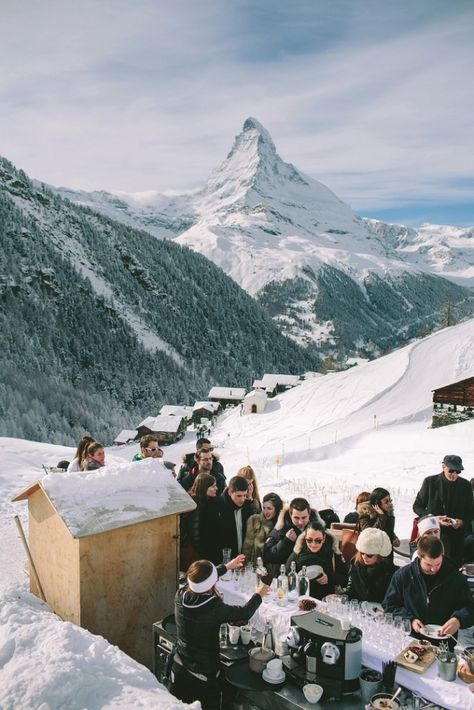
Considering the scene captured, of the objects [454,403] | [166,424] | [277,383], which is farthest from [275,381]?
[454,403]

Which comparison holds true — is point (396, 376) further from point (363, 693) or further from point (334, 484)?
point (363, 693)

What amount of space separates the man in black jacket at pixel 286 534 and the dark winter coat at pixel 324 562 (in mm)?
234

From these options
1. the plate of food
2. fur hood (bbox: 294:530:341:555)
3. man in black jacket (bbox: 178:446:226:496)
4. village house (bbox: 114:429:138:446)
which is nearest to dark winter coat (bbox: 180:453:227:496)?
man in black jacket (bbox: 178:446:226:496)

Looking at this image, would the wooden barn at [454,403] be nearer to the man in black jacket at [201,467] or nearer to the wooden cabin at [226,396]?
the man in black jacket at [201,467]

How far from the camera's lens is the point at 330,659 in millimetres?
4676

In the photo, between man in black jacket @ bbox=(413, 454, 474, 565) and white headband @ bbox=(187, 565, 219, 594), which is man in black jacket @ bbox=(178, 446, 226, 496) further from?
white headband @ bbox=(187, 565, 219, 594)

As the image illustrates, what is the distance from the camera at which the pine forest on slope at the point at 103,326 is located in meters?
91.5

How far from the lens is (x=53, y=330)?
112 m

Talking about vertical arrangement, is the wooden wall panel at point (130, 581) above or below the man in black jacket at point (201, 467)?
below

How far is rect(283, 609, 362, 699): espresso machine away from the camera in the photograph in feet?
15.3

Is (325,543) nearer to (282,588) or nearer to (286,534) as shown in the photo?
(286,534)

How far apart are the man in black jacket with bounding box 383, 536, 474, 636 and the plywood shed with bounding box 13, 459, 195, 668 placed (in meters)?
2.53

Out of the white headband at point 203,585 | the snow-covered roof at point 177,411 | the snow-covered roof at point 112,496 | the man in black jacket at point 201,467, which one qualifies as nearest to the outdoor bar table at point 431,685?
the white headband at point 203,585

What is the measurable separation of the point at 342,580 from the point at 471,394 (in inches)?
1047
